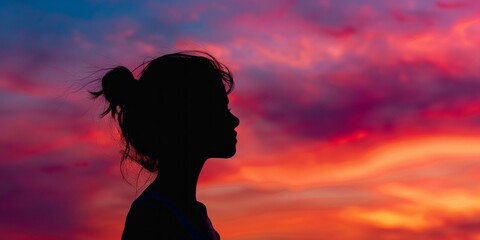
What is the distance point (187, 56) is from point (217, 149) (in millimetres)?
689

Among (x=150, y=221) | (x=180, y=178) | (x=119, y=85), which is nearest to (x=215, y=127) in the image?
(x=180, y=178)

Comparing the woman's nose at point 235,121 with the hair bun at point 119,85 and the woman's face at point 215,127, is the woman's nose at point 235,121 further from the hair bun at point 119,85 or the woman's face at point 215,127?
the hair bun at point 119,85

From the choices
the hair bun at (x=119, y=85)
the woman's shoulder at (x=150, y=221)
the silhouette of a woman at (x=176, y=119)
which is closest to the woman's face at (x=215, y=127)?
the silhouette of a woman at (x=176, y=119)

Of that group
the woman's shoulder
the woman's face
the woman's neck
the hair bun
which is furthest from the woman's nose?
the woman's shoulder

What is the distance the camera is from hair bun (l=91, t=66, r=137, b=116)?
490 cm

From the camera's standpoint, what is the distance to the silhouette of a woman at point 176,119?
15.9ft

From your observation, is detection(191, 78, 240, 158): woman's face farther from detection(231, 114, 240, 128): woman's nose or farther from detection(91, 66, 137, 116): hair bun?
detection(91, 66, 137, 116): hair bun

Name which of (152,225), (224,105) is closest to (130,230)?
(152,225)

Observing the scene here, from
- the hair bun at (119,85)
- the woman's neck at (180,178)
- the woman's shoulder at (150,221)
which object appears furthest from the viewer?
the hair bun at (119,85)

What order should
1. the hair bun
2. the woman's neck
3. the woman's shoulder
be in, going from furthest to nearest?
the hair bun
the woman's neck
the woman's shoulder

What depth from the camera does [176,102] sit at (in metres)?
4.96

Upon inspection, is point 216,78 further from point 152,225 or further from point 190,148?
point 152,225

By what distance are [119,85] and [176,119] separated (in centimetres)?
44

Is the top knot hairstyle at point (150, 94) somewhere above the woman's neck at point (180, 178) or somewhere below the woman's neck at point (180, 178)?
above
